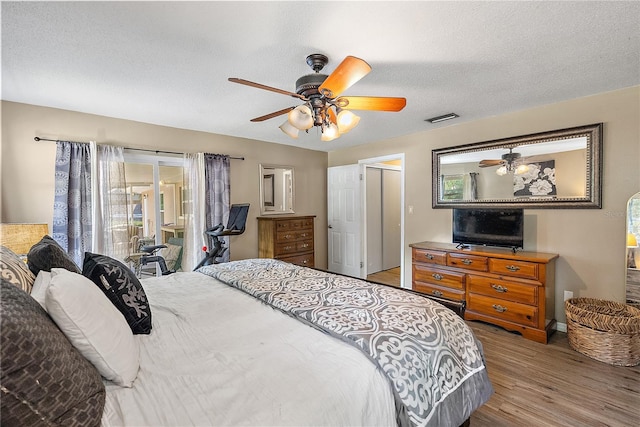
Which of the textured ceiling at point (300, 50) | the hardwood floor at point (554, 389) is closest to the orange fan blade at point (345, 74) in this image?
the textured ceiling at point (300, 50)

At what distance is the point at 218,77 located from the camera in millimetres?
2350

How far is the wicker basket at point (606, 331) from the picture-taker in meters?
2.31

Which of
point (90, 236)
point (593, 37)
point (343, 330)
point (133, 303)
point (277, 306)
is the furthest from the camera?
point (90, 236)

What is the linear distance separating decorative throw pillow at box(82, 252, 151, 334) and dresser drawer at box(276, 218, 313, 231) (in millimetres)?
2870

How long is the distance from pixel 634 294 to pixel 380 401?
3084mm

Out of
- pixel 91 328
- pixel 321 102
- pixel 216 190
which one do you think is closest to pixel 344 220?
pixel 216 190

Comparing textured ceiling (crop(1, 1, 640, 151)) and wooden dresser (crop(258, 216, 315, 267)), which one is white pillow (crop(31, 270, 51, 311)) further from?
wooden dresser (crop(258, 216, 315, 267))

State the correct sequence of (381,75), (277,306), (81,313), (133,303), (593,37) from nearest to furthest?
(81,313) → (133,303) → (277,306) → (593,37) → (381,75)

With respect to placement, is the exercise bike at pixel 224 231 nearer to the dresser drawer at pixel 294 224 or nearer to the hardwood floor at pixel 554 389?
the dresser drawer at pixel 294 224

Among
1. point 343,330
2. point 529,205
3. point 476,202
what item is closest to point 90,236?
point 343,330

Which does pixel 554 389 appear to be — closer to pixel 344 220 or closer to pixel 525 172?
pixel 525 172

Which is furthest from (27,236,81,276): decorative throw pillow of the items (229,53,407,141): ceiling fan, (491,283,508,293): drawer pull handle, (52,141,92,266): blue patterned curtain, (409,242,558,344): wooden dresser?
(491,283,508,293): drawer pull handle

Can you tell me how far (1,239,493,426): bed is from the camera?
86cm

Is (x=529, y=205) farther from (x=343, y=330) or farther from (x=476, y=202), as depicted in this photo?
(x=343, y=330)
